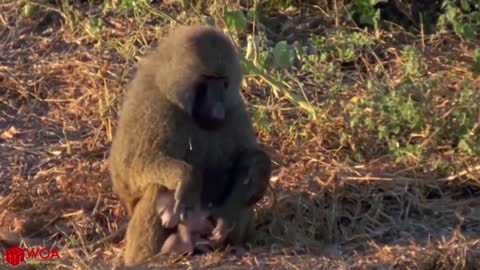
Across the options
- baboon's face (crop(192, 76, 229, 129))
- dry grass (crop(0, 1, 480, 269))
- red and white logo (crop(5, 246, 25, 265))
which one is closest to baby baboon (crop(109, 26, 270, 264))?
baboon's face (crop(192, 76, 229, 129))

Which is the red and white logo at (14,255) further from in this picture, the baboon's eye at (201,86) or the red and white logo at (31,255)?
the baboon's eye at (201,86)

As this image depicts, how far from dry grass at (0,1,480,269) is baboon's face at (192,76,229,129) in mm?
568

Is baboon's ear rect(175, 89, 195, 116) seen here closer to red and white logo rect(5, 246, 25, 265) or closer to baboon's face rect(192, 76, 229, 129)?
baboon's face rect(192, 76, 229, 129)

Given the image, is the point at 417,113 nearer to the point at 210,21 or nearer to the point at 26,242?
the point at 210,21

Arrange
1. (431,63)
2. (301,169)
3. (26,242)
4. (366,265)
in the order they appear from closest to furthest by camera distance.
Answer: (366,265)
(26,242)
(301,169)
(431,63)

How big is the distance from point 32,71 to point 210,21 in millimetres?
1027

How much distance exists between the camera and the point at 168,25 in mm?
8000

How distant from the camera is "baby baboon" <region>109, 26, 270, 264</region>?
5840mm

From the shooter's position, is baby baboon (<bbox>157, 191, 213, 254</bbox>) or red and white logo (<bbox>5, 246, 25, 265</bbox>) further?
red and white logo (<bbox>5, 246, 25, 265</bbox>)

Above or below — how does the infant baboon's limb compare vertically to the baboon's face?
below

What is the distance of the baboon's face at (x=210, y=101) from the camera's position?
5.80 m

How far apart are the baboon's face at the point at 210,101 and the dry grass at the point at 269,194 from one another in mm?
568

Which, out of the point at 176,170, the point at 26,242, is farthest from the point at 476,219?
the point at 26,242

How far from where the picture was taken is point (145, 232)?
5883mm
